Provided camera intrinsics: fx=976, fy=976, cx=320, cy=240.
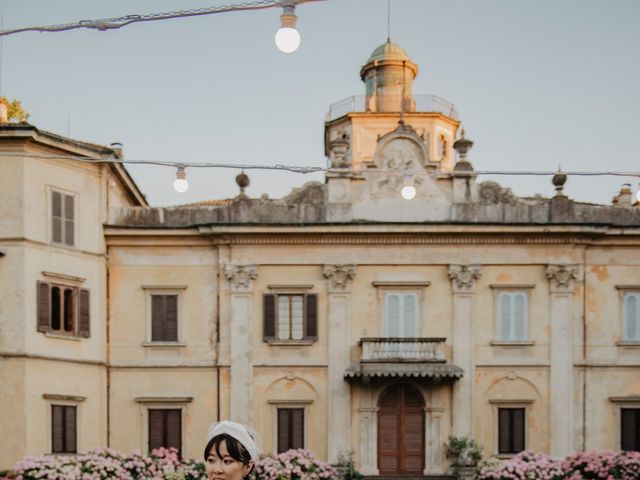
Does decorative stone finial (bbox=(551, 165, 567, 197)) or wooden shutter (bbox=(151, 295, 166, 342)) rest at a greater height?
decorative stone finial (bbox=(551, 165, 567, 197))

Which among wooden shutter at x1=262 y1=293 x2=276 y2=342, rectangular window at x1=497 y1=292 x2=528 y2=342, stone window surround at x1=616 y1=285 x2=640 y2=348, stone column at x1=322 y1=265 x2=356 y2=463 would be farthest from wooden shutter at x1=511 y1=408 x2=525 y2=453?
wooden shutter at x1=262 y1=293 x2=276 y2=342

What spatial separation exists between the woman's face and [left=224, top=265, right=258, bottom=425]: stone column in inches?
762

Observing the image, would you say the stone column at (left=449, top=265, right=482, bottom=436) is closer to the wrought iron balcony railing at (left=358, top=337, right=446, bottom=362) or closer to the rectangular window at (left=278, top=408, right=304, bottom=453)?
the wrought iron balcony railing at (left=358, top=337, right=446, bottom=362)

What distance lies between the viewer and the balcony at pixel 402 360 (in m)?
22.7

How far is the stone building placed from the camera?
2339 cm

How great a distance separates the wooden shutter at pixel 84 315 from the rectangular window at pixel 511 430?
394 inches

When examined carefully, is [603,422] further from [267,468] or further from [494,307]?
[267,468]

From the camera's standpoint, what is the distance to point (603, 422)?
23.5 meters

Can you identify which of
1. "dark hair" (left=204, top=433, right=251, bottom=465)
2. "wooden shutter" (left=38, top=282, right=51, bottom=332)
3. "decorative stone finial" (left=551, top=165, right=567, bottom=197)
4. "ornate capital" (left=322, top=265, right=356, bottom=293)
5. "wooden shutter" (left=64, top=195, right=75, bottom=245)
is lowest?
"dark hair" (left=204, top=433, right=251, bottom=465)

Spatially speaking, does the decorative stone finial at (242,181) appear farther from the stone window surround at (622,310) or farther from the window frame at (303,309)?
the stone window surround at (622,310)

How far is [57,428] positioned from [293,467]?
5388mm

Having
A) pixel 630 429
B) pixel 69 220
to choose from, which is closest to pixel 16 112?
pixel 69 220

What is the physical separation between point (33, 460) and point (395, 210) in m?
10.1

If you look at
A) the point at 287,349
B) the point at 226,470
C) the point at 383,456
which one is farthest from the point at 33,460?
the point at 226,470
